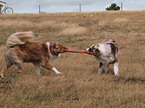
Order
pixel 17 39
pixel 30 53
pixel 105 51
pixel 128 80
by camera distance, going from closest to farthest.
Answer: pixel 17 39 → pixel 30 53 → pixel 128 80 → pixel 105 51

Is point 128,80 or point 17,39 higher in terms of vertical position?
point 17,39

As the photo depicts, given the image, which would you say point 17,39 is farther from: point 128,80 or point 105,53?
point 128,80

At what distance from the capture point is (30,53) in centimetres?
494

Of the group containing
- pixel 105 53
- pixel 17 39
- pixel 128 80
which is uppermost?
pixel 17 39

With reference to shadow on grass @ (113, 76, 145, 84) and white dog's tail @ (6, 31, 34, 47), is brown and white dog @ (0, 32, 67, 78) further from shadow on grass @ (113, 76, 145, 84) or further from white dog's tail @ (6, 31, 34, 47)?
shadow on grass @ (113, 76, 145, 84)

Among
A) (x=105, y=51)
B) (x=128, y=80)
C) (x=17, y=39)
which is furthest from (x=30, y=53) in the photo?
(x=128, y=80)

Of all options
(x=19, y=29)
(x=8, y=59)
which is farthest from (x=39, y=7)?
(x=8, y=59)

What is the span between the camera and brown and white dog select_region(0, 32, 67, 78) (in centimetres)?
478

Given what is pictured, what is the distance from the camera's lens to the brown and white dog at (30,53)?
4.78 m

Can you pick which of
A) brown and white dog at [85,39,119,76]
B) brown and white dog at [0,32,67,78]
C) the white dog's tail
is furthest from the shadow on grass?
the white dog's tail

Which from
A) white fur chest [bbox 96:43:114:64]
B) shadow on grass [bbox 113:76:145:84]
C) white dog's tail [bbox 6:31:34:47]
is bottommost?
shadow on grass [bbox 113:76:145:84]

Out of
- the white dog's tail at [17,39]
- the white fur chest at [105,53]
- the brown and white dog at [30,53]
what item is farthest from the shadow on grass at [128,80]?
the white dog's tail at [17,39]

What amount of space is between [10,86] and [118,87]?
2.53m

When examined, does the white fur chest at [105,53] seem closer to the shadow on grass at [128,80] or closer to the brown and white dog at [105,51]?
the brown and white dog at [105,51]
